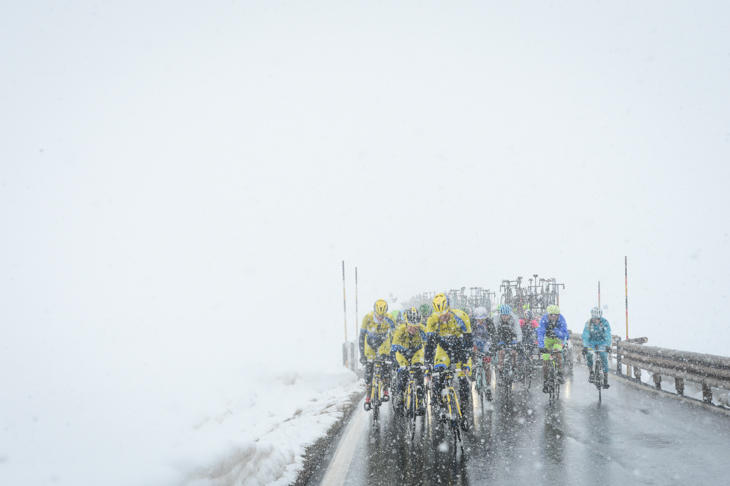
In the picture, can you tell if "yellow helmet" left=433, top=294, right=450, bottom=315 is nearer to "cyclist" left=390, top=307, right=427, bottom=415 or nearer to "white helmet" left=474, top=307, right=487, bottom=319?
"cyclist" left=390, top=307, right=427, bottom=415

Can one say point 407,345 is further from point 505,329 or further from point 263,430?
point 505,329

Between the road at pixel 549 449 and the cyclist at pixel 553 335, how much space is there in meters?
1.04

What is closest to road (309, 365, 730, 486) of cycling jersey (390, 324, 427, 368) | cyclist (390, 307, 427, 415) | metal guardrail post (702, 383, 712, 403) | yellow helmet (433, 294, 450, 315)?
metal guardrail post (702, 383, 712, 403)

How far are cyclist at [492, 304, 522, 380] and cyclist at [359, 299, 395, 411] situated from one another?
3.15 metres

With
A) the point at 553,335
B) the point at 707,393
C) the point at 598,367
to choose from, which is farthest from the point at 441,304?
the point at 707,393

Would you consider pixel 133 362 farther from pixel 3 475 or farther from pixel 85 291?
pixel 85 291

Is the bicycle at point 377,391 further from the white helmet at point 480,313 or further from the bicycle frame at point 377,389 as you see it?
the white helmet at point 480,313

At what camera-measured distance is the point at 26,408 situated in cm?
1348

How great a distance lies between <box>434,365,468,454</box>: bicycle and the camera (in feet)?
21.4

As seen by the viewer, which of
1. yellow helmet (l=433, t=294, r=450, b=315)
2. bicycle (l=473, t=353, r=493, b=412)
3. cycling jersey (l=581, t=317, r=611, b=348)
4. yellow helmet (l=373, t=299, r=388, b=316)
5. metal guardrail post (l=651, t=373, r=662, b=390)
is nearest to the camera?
yellow helmet (l=433, t=294, r=450, b=315)

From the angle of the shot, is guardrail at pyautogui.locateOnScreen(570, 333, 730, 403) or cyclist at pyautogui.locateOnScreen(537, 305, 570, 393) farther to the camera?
cyclist at pyautogui.locateOnScreen(537, 305, 570, 393)

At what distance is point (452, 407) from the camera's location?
666cm

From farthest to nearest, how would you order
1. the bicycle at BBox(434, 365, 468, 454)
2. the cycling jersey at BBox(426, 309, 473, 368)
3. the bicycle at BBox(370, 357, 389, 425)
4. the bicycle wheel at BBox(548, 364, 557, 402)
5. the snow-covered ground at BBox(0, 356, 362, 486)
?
the bicycle wheel at BBox(548, 364, 557, 402) → the bicycle at BBox(370, 357, 389, 425) → the cycling jersey at BBox(426, 309, 473, 368) → the bicycle at BBox(434, 365, 468, 454) → the snow-covered ground at BBox(0, 356, 362, 486)

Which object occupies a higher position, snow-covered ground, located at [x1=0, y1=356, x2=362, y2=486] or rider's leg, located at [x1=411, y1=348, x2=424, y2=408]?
rider's leg, located at [x1=411, y1=348, x2=424, y2=408]
